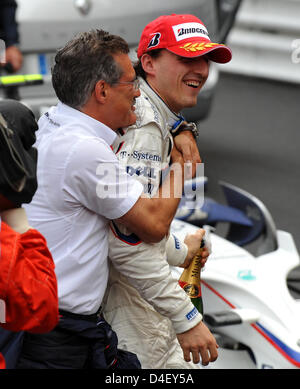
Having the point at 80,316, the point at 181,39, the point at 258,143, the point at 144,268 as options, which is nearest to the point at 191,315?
the point at 144,268

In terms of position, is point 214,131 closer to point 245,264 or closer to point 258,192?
point 258,192

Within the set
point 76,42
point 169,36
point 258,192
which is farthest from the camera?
point 258,192

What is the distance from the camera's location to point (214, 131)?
27.1 ft

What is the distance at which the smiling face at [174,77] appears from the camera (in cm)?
225

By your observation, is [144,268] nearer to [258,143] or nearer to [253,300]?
[253,300]

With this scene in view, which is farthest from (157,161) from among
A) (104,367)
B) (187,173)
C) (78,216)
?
(104,367)

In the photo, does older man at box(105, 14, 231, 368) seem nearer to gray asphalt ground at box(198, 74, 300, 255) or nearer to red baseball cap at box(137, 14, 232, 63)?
red baseball cap at box(137, 14, 232, 63)

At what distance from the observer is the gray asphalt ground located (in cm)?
638

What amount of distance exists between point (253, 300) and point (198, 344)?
992 millimetres

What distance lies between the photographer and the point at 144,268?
6.92 ft

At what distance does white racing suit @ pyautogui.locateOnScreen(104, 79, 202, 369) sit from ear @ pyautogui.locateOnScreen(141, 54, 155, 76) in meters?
0.04

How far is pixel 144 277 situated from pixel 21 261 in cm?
55

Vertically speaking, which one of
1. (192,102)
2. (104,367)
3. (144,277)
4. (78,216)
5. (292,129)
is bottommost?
(292,129)

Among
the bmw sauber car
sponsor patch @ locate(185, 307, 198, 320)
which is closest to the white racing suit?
sponsor patch @ locate(185, 307, 198, 320)
